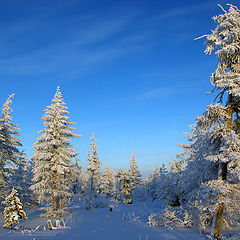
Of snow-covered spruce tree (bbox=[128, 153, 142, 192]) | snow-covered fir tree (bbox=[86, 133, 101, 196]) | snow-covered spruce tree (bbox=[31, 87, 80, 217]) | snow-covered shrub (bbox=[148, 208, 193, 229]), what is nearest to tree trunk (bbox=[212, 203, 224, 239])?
snow-covered shrub (bbox=[148, 208, 193, 229])

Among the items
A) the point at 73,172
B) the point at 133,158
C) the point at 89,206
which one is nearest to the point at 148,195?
the point at 133,158

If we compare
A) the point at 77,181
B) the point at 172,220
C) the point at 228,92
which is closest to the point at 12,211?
the point at 172,220

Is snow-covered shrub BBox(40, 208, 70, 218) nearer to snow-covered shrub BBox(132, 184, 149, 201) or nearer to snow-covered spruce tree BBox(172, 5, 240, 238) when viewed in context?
snow-covered spruce tree BBox(172, 5, 240, 238)

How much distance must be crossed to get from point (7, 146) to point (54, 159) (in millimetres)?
5516

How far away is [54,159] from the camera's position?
2133 cm

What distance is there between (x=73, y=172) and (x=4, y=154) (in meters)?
7.19

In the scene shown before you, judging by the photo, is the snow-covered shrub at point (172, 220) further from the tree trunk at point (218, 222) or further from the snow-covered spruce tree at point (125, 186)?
the snow-covered spruce tree at point (125, 186)

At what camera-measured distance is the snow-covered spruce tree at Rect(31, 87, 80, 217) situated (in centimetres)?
2111

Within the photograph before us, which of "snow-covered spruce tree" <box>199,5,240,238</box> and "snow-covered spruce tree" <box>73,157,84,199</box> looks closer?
"snow-covered spruce tree" <box>199,5,240,238</box>

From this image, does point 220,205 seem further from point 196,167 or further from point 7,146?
point 7,146

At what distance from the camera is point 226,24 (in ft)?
35.3

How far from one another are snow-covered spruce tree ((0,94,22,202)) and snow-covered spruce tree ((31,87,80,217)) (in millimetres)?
2713

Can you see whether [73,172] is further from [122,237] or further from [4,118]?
[122,237]

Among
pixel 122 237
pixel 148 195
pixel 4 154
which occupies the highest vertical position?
pixel 4 154
